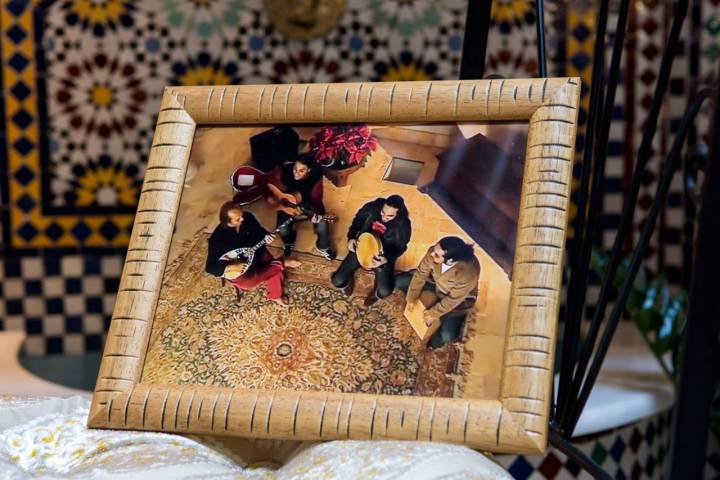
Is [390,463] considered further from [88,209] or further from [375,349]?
[88,209]

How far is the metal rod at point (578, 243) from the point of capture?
622mm

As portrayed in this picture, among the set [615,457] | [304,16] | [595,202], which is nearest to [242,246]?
[595,202]

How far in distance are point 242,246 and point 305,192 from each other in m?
0.06

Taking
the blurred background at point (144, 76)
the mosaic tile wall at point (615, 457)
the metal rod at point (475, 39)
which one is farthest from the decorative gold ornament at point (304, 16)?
the metal rod at point (475, 39)

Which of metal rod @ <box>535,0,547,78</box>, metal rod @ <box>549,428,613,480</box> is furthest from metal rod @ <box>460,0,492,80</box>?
metal rod @ <box>549,428,613,480</box>

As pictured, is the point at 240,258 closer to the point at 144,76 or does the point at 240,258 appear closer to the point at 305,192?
the point at 305,192

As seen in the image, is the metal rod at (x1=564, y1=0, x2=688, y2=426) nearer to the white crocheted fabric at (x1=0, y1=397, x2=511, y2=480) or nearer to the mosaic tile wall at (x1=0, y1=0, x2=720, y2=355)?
the white crocheted fabric at (x1=0, y1=397, x2=511, y2=480)

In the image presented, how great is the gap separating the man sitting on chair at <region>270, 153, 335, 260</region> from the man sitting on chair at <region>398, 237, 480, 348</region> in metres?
0.06

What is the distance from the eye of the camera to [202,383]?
0.56 metres

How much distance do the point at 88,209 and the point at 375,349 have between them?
1718mm

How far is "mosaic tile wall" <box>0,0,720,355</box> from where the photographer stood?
211 cm

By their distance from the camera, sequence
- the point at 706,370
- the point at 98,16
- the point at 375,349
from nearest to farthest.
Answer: the point at 706,370, the point at 375,349, the point at 98,16

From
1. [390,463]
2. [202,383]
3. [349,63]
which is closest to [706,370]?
[390,463]

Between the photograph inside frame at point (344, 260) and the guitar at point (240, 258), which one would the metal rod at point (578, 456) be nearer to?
the photograph inside frame at point (344, 260)
